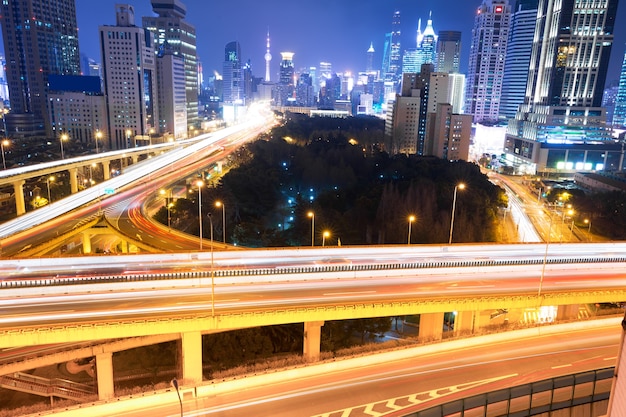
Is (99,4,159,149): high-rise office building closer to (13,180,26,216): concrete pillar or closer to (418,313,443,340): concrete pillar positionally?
(13,180,26,216): concrete pillar

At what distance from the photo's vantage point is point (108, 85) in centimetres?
9406

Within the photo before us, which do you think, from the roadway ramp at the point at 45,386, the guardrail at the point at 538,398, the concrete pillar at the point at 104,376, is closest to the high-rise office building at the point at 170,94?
the roadway ramp at the point at 45,386

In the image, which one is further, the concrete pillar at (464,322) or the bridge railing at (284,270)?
the concrete pillar at (464,322)

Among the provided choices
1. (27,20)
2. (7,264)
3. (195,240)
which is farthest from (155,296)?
(27,20)

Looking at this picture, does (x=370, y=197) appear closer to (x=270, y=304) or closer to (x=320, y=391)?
(x=270, y=304)

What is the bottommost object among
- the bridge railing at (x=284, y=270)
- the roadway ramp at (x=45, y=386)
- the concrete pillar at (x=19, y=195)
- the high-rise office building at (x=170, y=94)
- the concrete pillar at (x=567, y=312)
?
the roadway ramp at (x=45, y=386)

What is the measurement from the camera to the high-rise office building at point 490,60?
6545 inches

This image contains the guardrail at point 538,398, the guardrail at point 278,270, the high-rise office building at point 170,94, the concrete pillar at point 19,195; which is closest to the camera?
the guardrail at point 538,398

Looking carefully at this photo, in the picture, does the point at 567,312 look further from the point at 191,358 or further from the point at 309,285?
the point at 191,358

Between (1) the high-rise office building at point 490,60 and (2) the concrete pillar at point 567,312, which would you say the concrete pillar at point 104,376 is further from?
(1) the high-rise office building at point 490,60

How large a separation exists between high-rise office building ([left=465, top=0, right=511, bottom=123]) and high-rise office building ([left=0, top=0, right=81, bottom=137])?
136m

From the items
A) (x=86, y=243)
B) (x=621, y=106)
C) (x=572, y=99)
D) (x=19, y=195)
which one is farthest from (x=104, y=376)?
(x=621, y=106)

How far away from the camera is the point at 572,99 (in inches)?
3804

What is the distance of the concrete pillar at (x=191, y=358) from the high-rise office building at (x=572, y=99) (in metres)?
84.4
